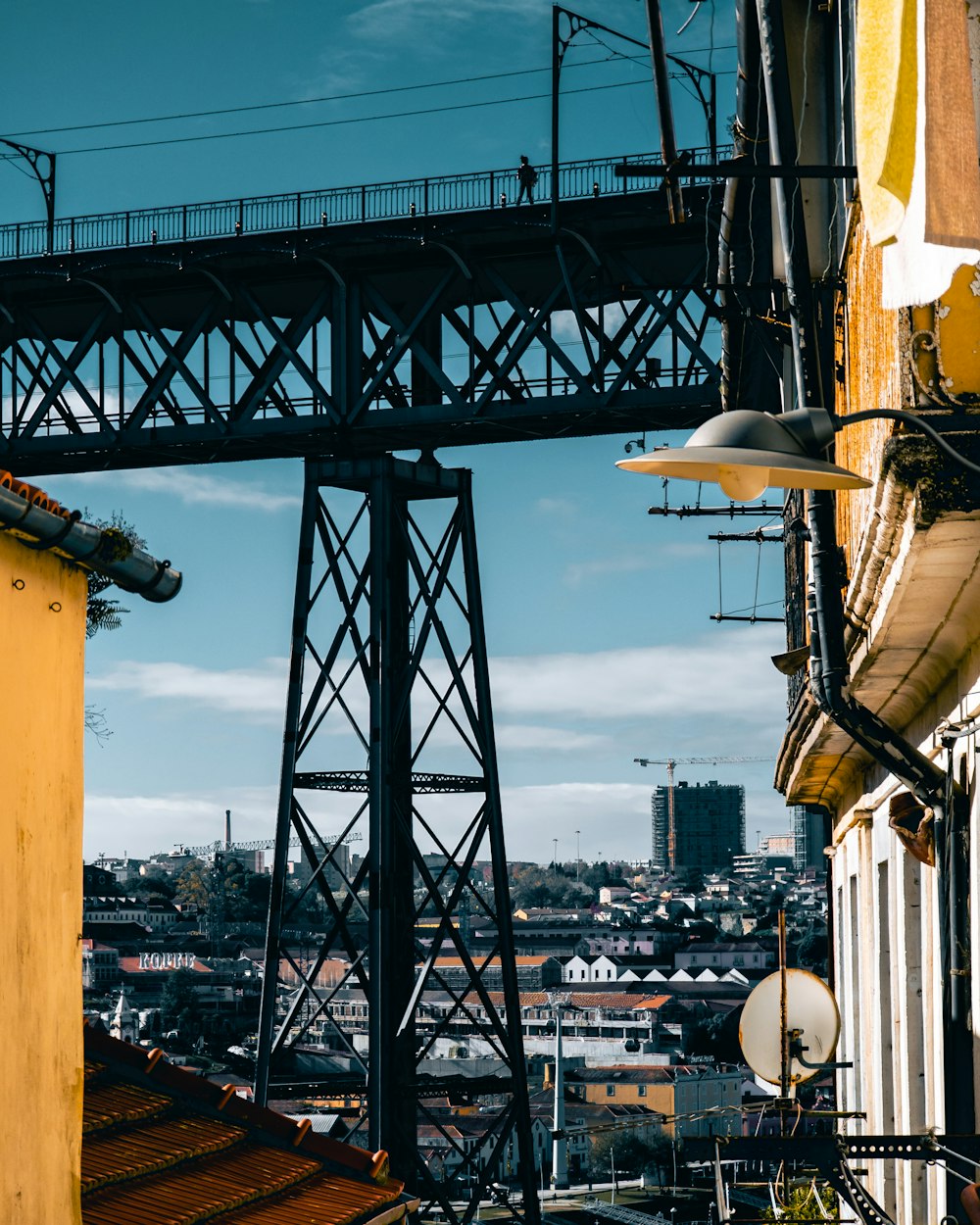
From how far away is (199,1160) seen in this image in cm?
731

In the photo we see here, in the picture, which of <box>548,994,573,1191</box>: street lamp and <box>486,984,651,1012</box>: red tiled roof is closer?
<box>548,994,573,1191</box>: street lamp

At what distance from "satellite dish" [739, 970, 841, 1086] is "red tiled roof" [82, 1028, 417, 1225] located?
1984 millimetres

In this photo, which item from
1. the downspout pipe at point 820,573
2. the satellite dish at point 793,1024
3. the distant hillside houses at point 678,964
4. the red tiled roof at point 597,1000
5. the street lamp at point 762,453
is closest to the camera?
the street lamp at point 762,453

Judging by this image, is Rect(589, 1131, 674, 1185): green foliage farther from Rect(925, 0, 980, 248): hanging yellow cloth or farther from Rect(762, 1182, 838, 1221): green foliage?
Rect(925, 0, 980, 248): hanging yellow cloth

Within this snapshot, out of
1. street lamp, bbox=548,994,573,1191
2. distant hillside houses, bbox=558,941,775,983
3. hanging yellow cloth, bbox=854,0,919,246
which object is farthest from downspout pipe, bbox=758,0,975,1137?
distant hillside houses, bbox=558,941,775,983

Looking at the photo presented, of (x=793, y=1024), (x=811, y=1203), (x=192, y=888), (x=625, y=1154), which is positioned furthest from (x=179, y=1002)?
(x=793, y=1024)

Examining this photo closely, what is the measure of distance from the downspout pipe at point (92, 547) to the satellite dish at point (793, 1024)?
3977 millimetres

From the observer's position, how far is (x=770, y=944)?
16062 cm

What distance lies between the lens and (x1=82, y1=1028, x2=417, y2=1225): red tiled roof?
6.60 m

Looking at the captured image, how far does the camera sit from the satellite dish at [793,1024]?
9109mm

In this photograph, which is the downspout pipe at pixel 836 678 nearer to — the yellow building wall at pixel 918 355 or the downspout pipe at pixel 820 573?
the downspout pipe at pixel 820 573

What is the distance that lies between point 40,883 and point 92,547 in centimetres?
97

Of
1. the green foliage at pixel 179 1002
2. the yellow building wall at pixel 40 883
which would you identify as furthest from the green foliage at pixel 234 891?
the yellow building wall at pixel 40 883

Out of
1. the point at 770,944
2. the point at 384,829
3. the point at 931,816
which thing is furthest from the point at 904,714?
the point at 770,944
